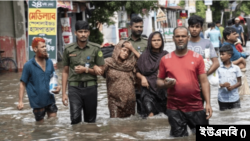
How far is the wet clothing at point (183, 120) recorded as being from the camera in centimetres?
613

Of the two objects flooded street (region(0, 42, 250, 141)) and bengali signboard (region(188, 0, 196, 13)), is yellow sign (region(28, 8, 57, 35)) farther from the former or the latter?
bengali signboard (region(188, 0, 196, 13))

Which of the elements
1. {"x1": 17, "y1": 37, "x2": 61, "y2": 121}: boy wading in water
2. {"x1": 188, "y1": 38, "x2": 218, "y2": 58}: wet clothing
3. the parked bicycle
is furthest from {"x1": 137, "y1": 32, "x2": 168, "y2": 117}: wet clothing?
the parked bicycle

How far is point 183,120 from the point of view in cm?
621

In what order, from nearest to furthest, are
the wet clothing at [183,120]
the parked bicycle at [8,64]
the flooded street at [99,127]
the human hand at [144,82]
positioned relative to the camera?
the wet clothing at [183,120], the flooded street at [99,127], the human hand at [144,82], the parked bicycle at [8,64]

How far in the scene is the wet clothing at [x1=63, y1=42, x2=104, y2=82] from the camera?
25.4 feet

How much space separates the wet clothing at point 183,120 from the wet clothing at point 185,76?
0.06 meters

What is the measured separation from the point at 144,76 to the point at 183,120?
7.75ft

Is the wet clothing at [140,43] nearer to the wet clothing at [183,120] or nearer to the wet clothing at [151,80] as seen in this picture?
the wet clothing at [151,80]

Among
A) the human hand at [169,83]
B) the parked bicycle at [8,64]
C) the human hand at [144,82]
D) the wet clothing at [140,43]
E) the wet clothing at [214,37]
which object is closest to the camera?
the human hand at [169,83]

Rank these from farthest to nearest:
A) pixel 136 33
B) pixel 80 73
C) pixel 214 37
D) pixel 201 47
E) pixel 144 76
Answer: pixel 214 37 < pixel 136 33 < pixel 144 76 < pixel 80 73 < pixel 201 47

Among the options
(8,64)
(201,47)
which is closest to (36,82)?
(201,47)

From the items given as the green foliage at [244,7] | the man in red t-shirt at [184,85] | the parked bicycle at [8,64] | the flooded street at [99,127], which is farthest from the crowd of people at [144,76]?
the green foliage at [244,7]

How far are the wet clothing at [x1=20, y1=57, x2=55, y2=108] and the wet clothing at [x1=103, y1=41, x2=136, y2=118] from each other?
1.16m

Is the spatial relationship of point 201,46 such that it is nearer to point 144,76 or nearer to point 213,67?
point 213,67
